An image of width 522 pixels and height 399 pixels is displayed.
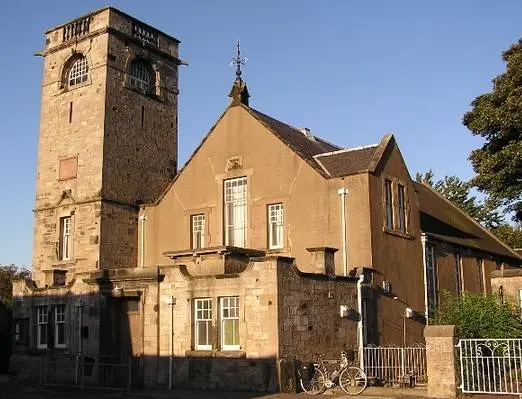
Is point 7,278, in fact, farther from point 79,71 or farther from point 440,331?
point 440,331

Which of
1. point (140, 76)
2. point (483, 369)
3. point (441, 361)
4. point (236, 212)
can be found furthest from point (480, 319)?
point (140, 76)

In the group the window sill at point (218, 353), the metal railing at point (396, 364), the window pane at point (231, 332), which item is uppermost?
the window pane at point (231, 332)

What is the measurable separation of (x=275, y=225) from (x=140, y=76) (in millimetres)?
12516

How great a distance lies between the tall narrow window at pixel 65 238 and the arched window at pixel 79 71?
7.01 meters

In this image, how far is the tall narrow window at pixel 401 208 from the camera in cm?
2822

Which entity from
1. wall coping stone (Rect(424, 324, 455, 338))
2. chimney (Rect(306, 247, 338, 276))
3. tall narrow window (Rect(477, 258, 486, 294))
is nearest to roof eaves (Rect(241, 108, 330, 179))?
chimney (Rect(306, 247, 338, 276))

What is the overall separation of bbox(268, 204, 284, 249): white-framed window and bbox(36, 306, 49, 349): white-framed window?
971cm

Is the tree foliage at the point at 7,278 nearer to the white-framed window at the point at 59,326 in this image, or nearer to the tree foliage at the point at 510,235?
the white-framed window at the point at 59,326

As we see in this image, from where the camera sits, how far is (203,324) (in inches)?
914

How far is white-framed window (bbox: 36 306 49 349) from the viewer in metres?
28.3

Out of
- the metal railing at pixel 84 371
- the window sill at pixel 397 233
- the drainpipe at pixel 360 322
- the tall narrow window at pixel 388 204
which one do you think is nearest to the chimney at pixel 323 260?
the drainpipe at pixel 360 322

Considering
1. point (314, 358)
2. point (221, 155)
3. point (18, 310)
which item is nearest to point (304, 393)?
point (314, 358)

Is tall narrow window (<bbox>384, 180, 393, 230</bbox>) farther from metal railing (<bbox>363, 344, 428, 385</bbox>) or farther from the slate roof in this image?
metal railing (<bbox>363, 344, 428, 385</bbox>)

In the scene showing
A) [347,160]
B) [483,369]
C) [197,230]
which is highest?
[347,160]
